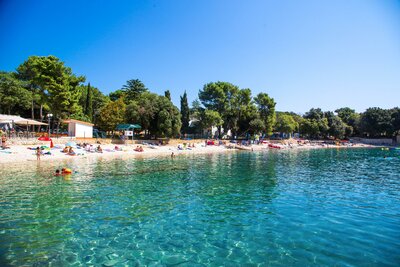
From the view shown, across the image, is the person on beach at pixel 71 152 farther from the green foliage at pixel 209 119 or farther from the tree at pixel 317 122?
the tree at pixel 317 122

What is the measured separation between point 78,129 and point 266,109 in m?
53.3

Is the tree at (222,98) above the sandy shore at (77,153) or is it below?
above

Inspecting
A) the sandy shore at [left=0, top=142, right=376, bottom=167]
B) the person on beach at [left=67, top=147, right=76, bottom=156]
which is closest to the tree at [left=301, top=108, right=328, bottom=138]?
the sandy shore at [left=0, top=142, right=376, bottom=167]

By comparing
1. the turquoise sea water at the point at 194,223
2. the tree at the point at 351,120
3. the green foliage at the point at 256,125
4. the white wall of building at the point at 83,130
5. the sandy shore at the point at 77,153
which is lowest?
the turquoise sea water at the point at 194,223

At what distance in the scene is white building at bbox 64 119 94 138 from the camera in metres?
42.4

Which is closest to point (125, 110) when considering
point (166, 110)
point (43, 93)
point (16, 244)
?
point (166, 110)

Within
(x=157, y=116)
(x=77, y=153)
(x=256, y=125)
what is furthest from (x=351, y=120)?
(x=77, y=153)

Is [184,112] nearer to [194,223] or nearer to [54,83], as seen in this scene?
[54,83]

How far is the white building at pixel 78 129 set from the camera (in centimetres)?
4243

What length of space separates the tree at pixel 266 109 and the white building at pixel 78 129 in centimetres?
4983

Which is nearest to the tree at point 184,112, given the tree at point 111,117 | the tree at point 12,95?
the tree at point 111,117

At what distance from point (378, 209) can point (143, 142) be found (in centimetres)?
4010

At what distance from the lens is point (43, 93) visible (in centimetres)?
4284

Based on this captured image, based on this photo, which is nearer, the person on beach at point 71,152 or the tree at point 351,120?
the person on beach at point 71,152
